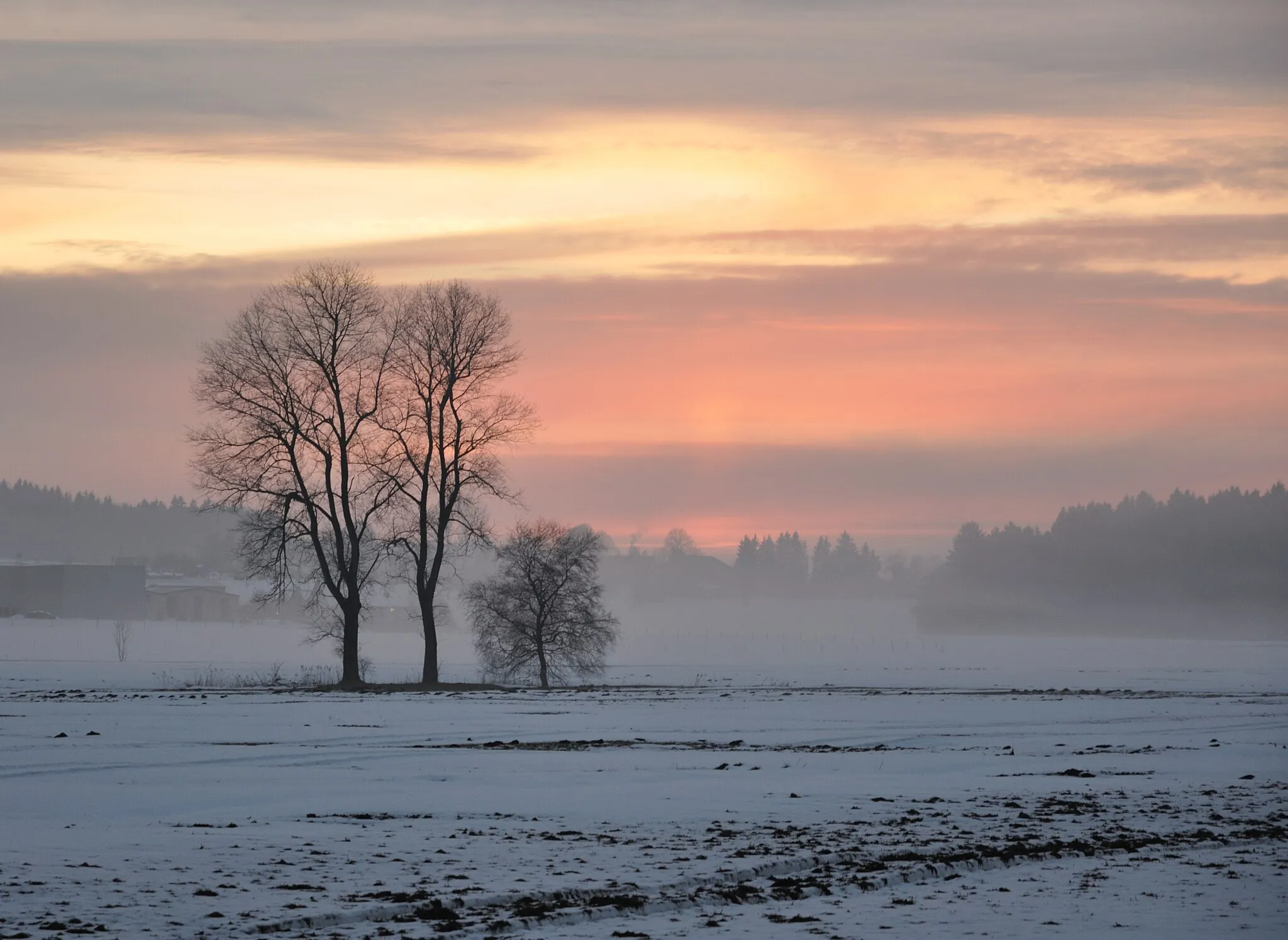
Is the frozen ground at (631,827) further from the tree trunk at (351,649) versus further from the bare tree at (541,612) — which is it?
the bare tree at (541,612)

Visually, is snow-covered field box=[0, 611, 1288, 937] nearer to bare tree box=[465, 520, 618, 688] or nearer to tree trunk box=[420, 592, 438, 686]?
tree trunk box=[420, 592, 438, 686]

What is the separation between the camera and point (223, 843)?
16203 mm

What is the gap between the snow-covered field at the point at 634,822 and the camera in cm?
1293

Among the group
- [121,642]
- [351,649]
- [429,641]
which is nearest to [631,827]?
[351,649]

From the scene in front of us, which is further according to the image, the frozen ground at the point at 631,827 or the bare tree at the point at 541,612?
the bare tree at the point at 541,612

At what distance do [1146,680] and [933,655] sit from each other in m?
55.3

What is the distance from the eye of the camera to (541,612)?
233 ft

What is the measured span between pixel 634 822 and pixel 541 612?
172 feet

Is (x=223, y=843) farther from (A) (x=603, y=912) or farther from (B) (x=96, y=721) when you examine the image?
(B) (x=96, y=721)

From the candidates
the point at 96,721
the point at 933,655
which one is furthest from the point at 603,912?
the point at 933,655

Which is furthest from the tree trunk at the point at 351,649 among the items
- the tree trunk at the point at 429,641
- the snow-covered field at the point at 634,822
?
the snow-covered field at the point at 634,822

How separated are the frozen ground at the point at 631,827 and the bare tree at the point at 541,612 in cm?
3326

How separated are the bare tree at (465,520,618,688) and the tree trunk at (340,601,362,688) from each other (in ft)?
55.5

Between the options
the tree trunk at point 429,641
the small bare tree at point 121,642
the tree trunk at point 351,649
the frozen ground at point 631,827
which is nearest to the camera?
the frozen ground at point 631,827
